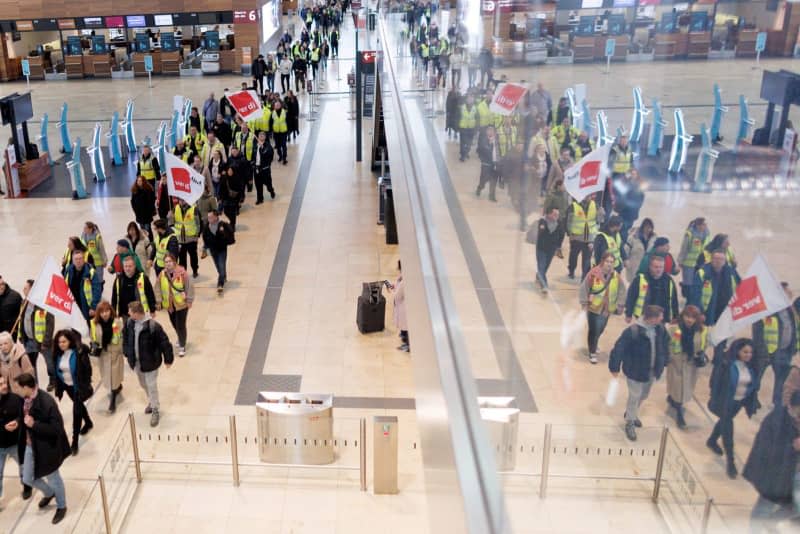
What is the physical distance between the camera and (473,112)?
399 centimetres

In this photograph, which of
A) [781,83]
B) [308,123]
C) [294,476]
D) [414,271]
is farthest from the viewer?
[308,123]

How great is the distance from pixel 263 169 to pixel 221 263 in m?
4.85

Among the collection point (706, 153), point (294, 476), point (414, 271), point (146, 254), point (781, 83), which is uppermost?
point (781, 83)

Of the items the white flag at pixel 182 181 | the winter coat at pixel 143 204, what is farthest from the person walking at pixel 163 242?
the winter coat at pixel 143 204

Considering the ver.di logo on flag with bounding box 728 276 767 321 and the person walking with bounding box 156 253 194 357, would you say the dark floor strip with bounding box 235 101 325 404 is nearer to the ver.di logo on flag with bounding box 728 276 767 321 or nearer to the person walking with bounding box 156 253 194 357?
the person walking with bounding box 156 253 194 357

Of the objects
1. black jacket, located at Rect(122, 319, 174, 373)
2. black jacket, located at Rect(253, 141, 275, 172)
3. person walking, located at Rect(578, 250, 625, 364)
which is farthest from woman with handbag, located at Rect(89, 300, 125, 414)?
black jacket, located at Rect(253, 141, 275, 172)

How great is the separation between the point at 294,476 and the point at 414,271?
14.1 ft

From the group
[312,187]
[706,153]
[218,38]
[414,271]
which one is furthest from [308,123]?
[706,153]

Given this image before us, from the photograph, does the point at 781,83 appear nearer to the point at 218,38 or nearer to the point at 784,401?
the point at 784,401

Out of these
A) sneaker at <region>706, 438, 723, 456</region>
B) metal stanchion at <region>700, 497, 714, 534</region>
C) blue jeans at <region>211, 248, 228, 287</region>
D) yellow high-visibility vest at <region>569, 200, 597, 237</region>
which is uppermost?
yellow high-visibility vest at <region>569, 200, 597, 237</region>

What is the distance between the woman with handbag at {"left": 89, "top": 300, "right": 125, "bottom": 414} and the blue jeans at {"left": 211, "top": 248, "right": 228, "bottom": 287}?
131 inches

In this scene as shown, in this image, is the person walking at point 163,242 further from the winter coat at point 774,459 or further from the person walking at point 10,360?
the winter coat at point 774,459

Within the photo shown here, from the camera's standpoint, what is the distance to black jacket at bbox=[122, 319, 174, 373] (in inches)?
329

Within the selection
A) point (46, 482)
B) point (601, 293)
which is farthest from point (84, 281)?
point (601, 293)
